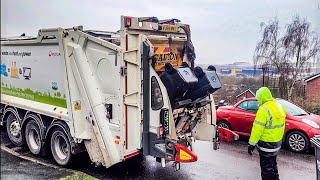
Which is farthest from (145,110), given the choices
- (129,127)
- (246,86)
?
(246,86)

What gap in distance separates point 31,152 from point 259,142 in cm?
458

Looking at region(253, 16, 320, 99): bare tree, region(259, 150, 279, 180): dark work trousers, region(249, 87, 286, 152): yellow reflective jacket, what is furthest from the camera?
region(253, 16, 320, 99): bare tree

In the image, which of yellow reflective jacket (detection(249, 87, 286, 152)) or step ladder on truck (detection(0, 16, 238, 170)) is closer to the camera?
yellow reflective jacket (detection(249, 87, 286, 152))

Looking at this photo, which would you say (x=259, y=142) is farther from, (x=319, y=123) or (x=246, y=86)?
(x=246, y=86)

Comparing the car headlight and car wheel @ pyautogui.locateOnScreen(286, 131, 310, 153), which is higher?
the car headlight

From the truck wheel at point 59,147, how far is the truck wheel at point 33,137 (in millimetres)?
577

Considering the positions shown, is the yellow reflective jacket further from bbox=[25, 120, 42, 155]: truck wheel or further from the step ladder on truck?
bbox=[25, 120, 42, 155]: truck wheel

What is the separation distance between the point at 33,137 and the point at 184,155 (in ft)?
11.9

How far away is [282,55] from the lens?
2070 cm

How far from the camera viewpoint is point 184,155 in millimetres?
4895

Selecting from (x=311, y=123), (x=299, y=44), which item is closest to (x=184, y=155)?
(x=311, y=123)

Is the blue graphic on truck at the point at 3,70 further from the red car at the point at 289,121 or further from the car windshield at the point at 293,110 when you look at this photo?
the car windshield at the point at 293,110

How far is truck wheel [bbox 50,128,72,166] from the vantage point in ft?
20.0

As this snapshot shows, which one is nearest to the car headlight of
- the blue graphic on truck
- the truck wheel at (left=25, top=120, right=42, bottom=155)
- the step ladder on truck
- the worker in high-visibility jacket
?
the step ladder on truck
